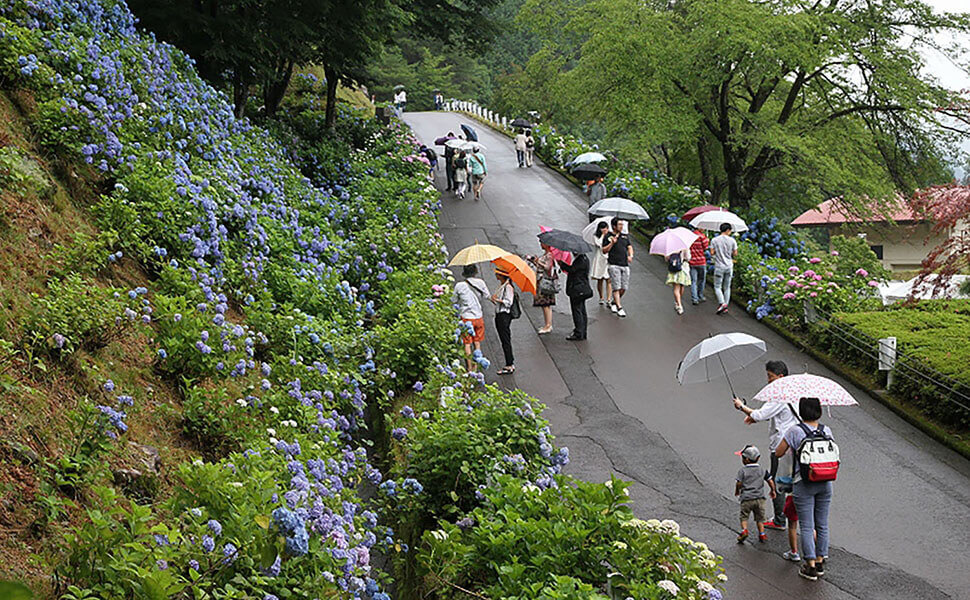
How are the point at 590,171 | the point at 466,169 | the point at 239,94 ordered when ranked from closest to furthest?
the point at 239,94, the point at 590,171, the point at 466,169

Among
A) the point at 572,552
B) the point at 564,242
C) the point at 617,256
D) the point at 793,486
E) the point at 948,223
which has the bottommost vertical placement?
the point at 617,256

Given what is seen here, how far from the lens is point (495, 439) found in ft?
23.3

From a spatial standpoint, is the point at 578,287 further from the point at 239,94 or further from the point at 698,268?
the point at 239,94

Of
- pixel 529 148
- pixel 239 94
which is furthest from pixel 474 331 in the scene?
pixel 529 148

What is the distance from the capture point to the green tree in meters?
20.6

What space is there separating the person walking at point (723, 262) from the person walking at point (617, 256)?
60.7 inches

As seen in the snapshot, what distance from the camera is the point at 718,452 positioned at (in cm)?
1060

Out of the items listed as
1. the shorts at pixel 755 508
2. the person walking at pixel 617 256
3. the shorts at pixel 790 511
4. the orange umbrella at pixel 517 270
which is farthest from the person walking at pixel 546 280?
the shorts at pixel 790 511

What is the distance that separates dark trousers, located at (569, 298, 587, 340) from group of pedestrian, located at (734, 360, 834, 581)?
543cm

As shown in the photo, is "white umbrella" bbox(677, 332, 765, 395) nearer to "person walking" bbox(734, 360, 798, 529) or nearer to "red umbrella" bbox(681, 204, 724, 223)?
"person walking" bbox(734, 360, 798, 529)

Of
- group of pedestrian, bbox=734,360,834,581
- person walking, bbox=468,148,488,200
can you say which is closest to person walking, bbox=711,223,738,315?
group of pedestrian, bbox=734,360,834,581

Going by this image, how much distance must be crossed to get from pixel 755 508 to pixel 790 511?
307 millimetres

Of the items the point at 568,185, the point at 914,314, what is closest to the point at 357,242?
the point at 914,314

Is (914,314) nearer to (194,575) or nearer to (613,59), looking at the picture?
(613,59)
